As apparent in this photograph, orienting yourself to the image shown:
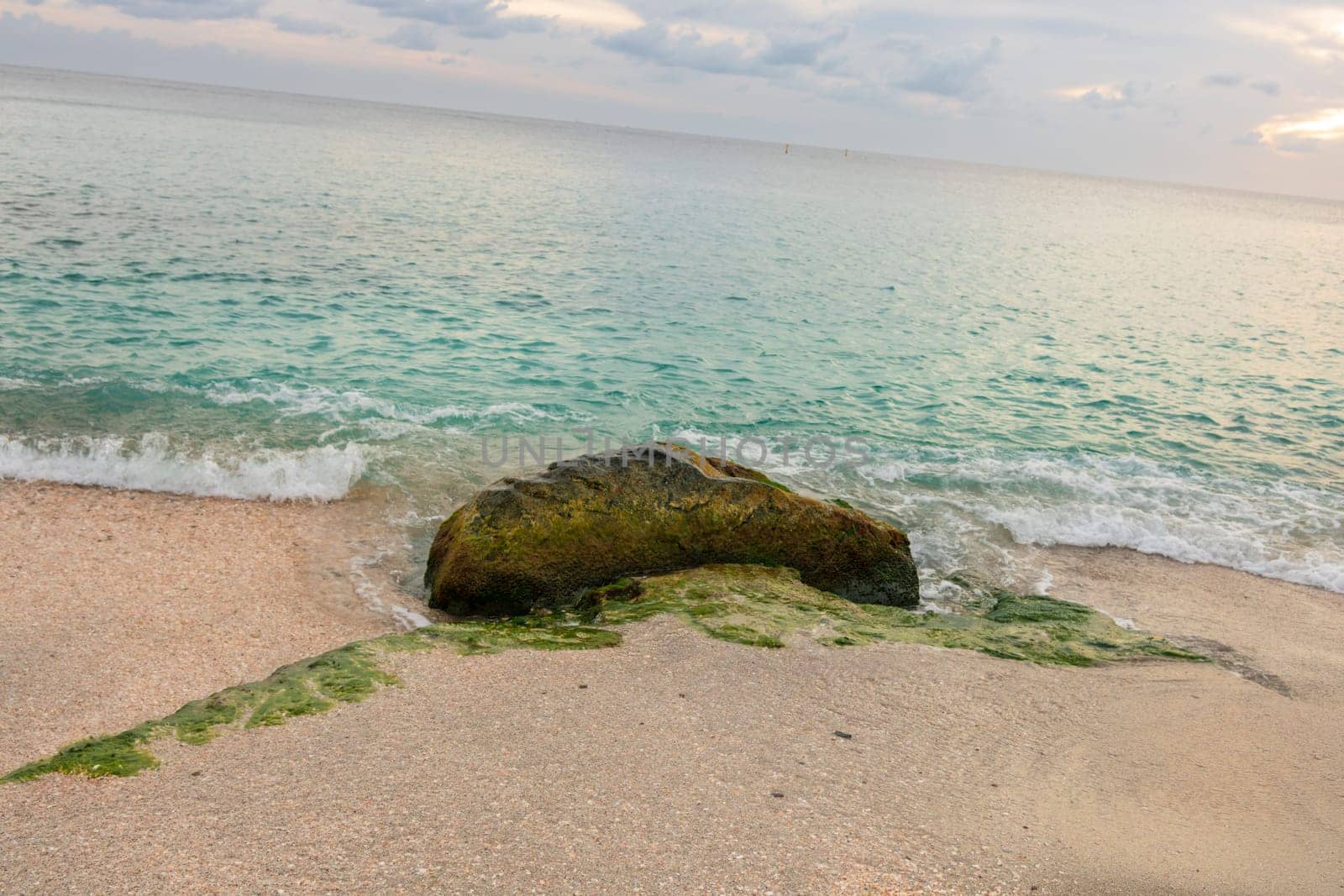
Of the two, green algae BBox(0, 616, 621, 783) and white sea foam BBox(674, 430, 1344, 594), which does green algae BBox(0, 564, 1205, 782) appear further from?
white sea foam BBox(674, 430, 1344, 594)

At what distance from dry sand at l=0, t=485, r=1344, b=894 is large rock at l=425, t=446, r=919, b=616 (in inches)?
48.7

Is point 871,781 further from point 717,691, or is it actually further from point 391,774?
point 391,774

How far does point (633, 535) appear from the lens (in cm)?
834

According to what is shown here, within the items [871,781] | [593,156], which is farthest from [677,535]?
[593,156]

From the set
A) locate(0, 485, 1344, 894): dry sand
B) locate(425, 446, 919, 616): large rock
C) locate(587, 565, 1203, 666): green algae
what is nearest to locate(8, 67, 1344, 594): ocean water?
locate(425, 446, 919, 616): large rock

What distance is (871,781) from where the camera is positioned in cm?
508

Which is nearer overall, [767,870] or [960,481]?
[767,870]

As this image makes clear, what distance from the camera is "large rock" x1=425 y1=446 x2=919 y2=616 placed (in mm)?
8062

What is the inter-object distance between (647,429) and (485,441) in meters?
2.64

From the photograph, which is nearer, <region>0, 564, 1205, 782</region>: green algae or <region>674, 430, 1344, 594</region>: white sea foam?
<region>0, 564, 1205, 782</region>: green algae

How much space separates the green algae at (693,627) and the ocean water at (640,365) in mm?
2116

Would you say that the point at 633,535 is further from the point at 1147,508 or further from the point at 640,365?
the point at 640,365

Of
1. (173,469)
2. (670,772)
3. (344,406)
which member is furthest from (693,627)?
(344,406)

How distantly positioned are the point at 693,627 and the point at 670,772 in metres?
2.09
